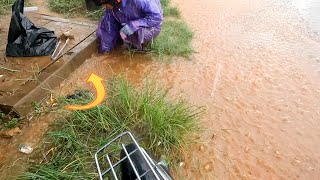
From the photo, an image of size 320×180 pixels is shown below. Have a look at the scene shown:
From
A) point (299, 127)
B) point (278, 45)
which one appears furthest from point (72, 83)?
point (278, 45)

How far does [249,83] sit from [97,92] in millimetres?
1815

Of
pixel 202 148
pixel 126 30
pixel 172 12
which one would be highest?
pixel 126 30

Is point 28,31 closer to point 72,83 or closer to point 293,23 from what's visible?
point 72,83

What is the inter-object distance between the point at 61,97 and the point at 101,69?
2.98ft

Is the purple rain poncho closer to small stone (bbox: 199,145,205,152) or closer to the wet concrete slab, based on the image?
the wet concrete slab

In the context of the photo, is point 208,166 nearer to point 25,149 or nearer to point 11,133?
point 25,149

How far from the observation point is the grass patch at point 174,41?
13.1 feet

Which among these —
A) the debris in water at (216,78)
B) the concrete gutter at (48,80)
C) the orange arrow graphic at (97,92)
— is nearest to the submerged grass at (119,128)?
the orange arrow graphic at (97,92)

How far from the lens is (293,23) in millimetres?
4949

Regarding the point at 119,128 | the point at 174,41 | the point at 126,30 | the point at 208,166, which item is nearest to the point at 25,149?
the point at 119,128

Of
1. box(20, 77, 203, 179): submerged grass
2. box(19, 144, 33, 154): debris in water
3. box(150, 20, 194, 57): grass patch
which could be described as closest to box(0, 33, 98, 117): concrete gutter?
box(19, 144, 33, 154): debris in water

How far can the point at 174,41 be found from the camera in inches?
165

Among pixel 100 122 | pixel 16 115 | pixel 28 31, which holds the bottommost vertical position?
pixel 16 115

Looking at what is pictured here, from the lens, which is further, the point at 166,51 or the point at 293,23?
the point at 293,23
